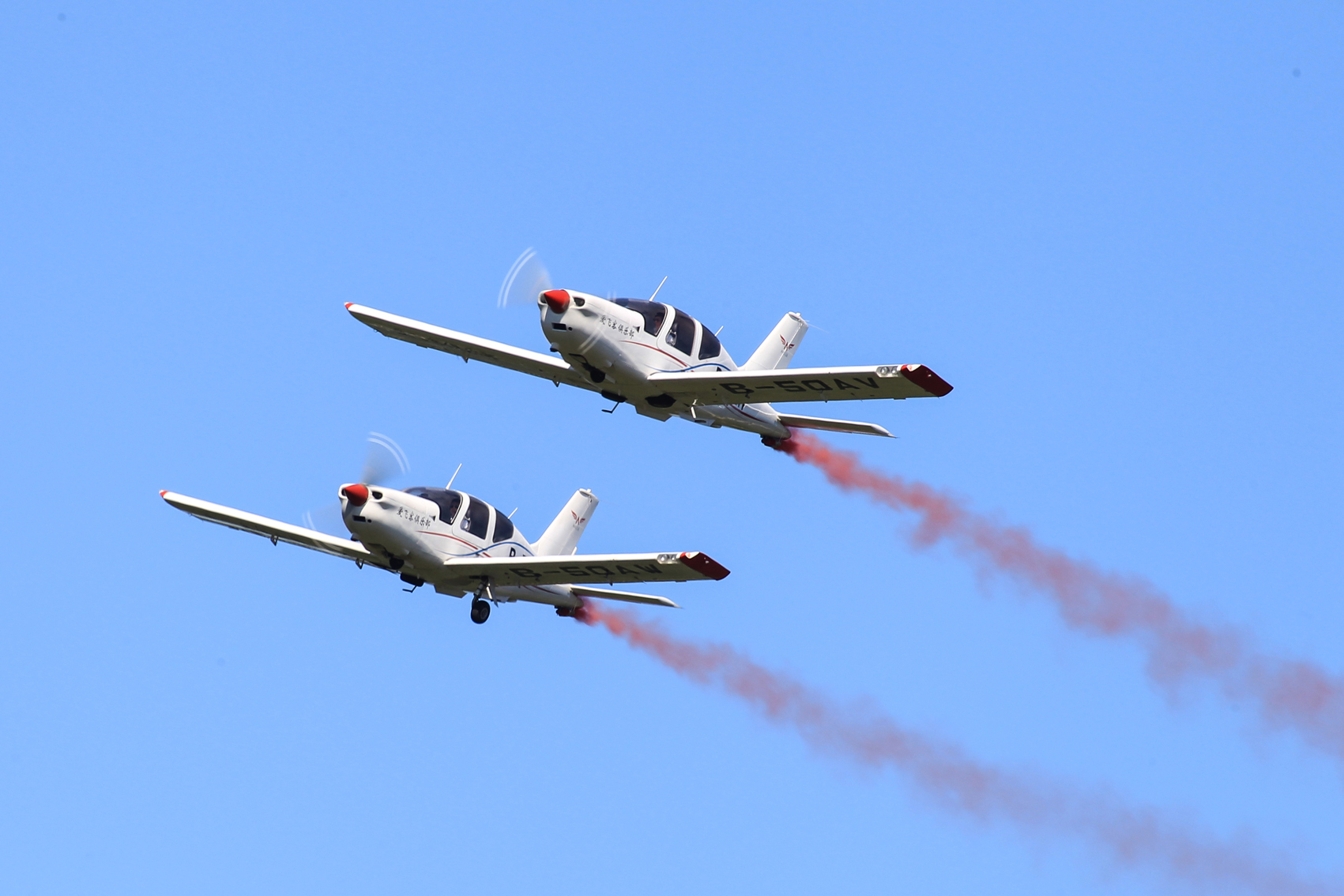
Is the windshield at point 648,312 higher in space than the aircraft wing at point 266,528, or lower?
higher

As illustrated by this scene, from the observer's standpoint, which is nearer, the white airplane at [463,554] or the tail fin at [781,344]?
the white airplane at [463,554]

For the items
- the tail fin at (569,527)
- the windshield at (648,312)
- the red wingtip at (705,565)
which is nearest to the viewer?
the red wingtip at (705,565)

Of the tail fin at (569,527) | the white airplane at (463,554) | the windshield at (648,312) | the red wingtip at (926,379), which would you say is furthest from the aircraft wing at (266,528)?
the red wingtip at (926,379)

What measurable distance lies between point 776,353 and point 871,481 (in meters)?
3.66

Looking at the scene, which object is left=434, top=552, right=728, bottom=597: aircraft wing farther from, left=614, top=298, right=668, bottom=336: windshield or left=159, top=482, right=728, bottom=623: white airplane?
left=614, top=298, right=668, bottom=336: windshield

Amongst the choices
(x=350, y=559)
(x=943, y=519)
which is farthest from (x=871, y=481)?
(x=350, y=559)

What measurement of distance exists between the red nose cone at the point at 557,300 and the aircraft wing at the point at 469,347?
96.1 inches

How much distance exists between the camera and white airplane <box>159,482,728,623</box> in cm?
4166

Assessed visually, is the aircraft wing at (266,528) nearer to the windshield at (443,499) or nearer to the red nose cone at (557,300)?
the windshield at (443,499)

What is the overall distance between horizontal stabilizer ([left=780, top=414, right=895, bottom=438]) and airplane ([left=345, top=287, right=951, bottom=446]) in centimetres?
2

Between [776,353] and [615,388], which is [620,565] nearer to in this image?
[615,388]

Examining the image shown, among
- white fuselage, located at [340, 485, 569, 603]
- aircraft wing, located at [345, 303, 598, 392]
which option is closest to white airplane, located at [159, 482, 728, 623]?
white fuselage, located at [340, 485, 569, 603]

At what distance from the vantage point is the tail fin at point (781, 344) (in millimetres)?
48250

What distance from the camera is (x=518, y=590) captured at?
45.2 m
